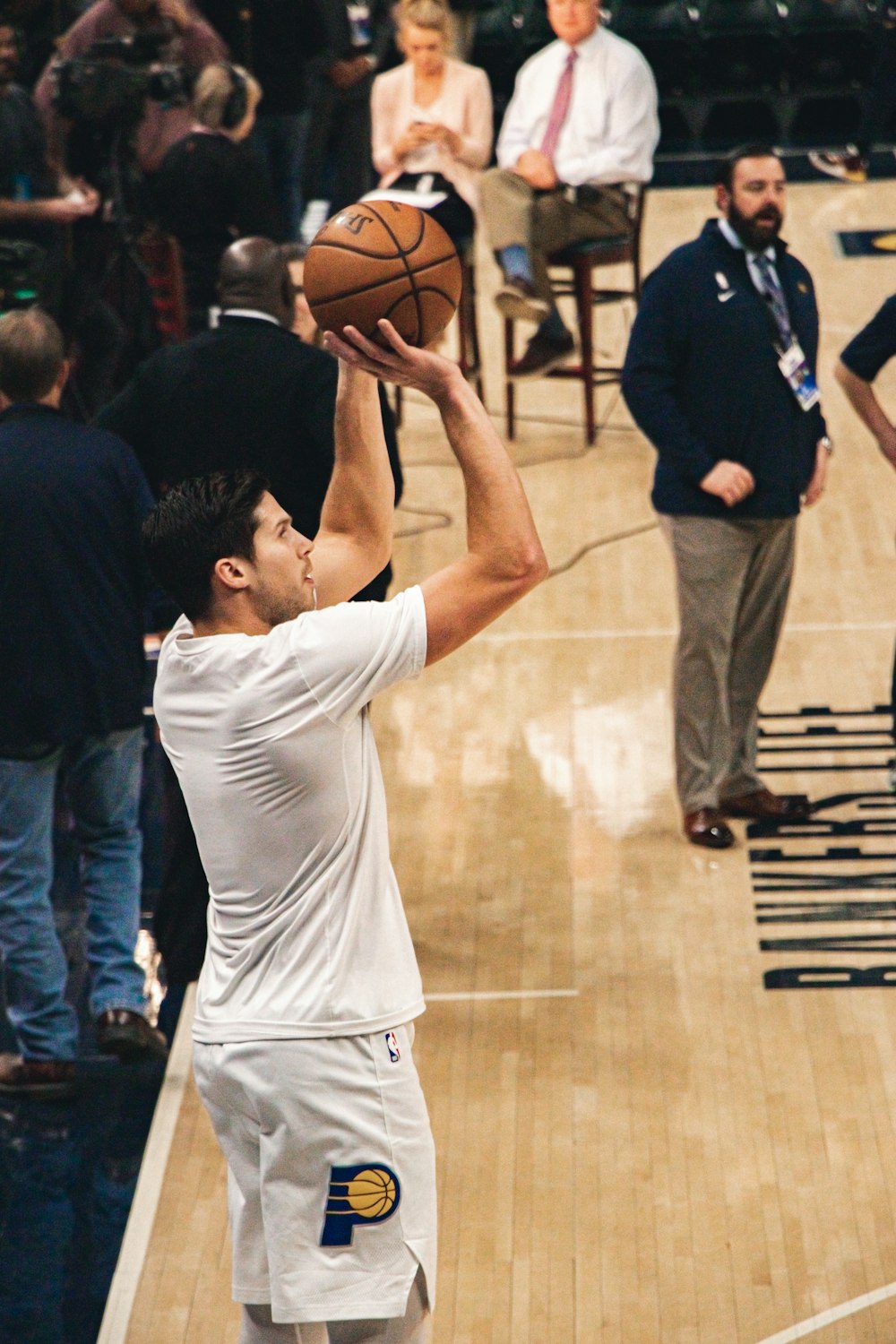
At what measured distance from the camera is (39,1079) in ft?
14.8

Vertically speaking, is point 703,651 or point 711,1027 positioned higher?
point 703,651

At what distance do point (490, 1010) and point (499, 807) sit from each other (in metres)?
1.17

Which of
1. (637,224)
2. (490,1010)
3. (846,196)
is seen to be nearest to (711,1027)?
(490,1010)

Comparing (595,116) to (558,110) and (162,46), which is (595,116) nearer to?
(558,110)

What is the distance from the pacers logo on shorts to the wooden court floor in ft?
3.36

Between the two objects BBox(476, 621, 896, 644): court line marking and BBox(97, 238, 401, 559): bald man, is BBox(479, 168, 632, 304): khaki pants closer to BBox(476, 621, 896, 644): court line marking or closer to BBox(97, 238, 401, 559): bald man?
BBox(476, 621, 896, 644): court line marking

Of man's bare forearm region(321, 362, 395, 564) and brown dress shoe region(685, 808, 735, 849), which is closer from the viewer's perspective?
man's bare forearm region(321, 362, 395, 564)

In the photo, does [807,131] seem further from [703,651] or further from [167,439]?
[167,439]

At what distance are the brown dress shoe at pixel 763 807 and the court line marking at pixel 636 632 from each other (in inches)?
56.1

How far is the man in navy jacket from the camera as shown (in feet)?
17.2

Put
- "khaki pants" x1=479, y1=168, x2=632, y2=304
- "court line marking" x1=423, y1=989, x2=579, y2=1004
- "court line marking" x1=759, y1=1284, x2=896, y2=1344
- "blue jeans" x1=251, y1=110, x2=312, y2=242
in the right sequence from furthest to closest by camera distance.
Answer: "blue jeans" x1=251, y1=110, x2=312, y2=242, "khaki pants" x1=479, y1=168, x2=632, y2=304, "court line marking" x1=423, y1=989, x2=579, y2=1004, "court line marking" x1=759, y1=1284, x2=896, y2=1344

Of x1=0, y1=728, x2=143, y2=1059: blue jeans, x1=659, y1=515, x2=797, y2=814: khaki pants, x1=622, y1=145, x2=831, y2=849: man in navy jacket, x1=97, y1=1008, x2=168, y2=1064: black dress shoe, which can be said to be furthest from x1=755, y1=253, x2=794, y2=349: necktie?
x1=97, y1=1008, x2=168, y2=1064: black dress shoe

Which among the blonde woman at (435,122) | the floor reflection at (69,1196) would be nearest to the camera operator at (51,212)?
the blonde woman at (435,122)

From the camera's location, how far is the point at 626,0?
13.9 m
